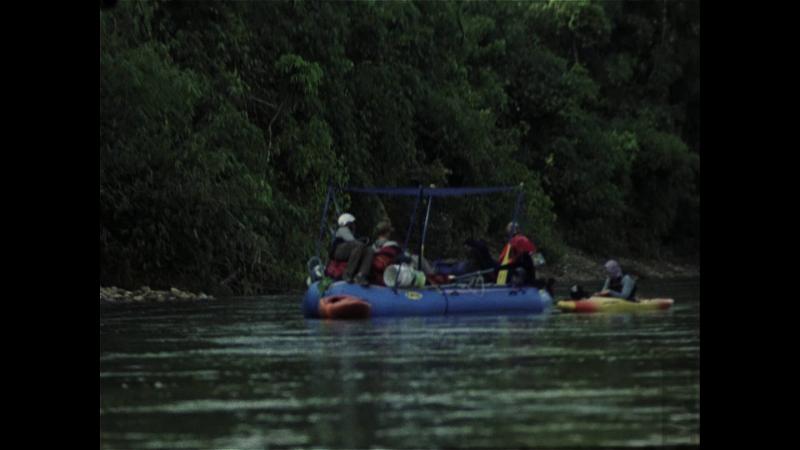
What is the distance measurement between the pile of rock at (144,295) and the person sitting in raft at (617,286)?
7.50 m

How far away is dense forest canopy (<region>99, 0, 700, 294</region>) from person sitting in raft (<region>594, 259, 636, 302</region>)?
7516 millimetres

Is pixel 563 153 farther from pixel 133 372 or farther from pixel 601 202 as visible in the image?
pixel 133 372

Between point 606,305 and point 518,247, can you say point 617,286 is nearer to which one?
point 606,305

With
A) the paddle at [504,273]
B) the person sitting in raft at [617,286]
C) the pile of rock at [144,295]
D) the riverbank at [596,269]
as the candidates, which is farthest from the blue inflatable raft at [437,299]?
the riverbank at [596,269]

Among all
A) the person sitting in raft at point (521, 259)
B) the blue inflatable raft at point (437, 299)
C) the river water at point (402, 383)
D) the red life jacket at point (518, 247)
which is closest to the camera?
the river water at point (402, 383)

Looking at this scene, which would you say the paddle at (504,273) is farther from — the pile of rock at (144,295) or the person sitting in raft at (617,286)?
the pile of rock at (144,295)

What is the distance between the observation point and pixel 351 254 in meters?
24.3

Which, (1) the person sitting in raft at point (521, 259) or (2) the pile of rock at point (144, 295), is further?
(2) the pile of rock at point (144, 295)

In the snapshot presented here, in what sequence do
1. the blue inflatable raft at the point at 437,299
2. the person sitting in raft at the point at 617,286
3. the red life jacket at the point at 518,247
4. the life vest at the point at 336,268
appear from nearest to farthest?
the blue inflatable raft at the point at 437,299
the life vest at the point at 336,268
the red life jacket at the point at 518,247
the person sitting in raft at the point at 617,286

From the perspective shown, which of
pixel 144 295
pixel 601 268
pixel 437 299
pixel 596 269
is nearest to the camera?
pixel 437 299

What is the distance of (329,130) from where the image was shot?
120 feet

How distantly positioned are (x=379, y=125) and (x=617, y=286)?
13071 millimetres

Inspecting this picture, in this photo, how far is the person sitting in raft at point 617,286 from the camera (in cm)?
2669

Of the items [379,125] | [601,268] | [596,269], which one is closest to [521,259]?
[379,125]
